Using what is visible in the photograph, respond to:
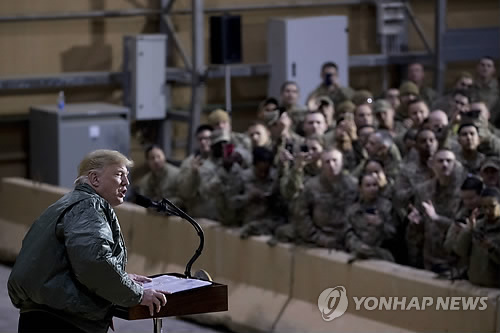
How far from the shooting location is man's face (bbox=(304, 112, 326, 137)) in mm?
10672

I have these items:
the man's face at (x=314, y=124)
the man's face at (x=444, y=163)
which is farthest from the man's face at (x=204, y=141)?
the man's face at (x=444, y=163)

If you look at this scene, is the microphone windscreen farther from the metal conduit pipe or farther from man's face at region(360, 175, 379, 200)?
the metal conduit pipe

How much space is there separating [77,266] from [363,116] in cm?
665

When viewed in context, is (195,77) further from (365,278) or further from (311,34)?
(365,278)

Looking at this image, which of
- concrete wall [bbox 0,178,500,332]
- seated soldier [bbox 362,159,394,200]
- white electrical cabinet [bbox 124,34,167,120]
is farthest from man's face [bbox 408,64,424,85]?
seated soldier [bbox 362,159,394,200]

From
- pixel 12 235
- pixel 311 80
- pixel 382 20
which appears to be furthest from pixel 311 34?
pixel 12 235

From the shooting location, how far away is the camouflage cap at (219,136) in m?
10.9

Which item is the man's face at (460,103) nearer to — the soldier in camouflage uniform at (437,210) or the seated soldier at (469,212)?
the soldier in camouflage uniform at (437,210)

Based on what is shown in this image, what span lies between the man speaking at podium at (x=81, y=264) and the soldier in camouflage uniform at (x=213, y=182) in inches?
191

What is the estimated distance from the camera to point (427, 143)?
31.2ft

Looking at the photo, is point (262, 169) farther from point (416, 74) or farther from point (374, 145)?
point (416, 74)

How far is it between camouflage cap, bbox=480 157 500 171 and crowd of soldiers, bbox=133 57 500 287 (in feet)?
0.05

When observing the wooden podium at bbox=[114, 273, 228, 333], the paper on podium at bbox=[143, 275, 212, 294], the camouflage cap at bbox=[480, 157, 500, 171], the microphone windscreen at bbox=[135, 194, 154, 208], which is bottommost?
the wooden podium at bbox=[114, 273, 228, 333]

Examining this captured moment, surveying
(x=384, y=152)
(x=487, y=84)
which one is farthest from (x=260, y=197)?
(x=487, y=84)
